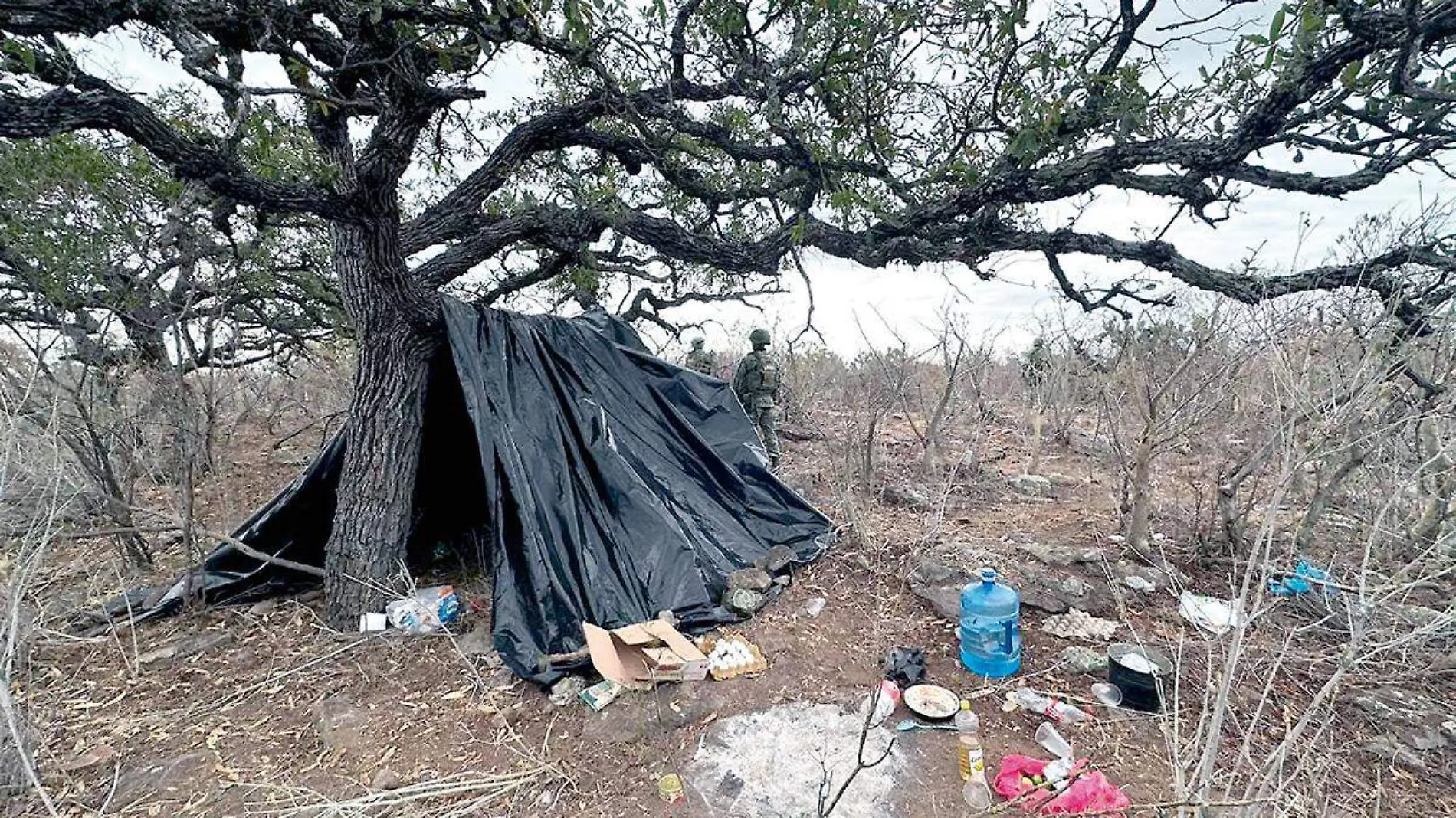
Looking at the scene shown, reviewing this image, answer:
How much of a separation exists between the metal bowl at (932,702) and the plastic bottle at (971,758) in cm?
4

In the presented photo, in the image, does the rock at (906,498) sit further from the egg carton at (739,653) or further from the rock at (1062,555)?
the egg carton at (739,653)

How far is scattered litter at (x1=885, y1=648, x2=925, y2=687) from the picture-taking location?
2623 mm

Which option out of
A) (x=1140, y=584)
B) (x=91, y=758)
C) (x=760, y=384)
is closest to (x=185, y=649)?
(x=91, y=758)

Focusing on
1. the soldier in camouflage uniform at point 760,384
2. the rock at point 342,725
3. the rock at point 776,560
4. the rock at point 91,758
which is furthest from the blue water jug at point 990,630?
the rock at point 91,758

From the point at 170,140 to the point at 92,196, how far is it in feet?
10.9

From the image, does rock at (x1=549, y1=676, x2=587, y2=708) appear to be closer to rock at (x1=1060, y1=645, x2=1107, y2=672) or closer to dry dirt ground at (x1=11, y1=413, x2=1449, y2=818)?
dry dirt ground at (x1=11, y1=413, x2=1449, y2=818)

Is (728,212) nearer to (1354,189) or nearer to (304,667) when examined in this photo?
(1354,189)

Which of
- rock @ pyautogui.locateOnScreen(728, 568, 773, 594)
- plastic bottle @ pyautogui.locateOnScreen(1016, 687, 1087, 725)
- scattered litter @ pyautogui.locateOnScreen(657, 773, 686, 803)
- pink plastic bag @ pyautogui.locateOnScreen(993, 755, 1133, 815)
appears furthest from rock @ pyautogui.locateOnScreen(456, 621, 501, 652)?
plastic bottle @ pyautogui.locateOnScreen(1016, 687, 1087, 725)

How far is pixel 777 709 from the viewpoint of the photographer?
248cm

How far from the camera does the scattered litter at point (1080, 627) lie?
115 inches

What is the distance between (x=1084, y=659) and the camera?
2680 mm

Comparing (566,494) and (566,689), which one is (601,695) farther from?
(566,494)

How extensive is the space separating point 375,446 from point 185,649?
1.29 meters

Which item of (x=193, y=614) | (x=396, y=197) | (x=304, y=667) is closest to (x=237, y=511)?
(x=193, y=614)
